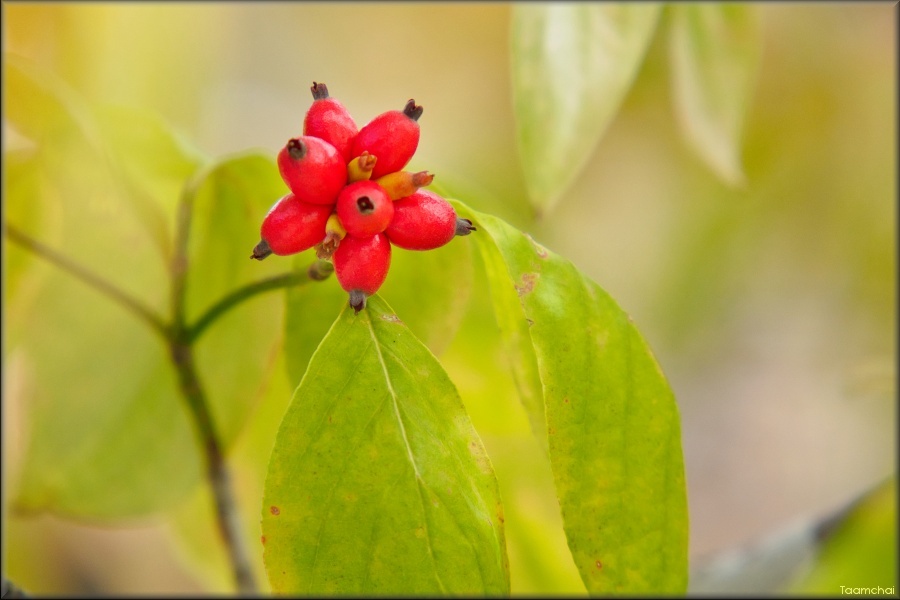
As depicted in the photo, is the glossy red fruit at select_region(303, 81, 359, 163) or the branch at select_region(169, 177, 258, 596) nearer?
the glossy red fruit at select_region(303, 81, 359, 163)

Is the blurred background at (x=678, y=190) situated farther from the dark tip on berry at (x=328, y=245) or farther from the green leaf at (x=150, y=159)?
the dark tip on berry at (x=328, y=245)

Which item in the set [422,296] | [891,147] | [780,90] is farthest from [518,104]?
[891,147]

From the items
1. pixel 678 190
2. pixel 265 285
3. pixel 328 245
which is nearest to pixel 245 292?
pixel 265 285

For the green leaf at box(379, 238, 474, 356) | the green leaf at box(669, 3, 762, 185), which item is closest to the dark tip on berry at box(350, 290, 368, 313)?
the green leaf at box(379, 238, 474, 356)

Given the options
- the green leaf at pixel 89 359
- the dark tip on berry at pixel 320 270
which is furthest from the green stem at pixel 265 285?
the green leaf at pixel 89 359

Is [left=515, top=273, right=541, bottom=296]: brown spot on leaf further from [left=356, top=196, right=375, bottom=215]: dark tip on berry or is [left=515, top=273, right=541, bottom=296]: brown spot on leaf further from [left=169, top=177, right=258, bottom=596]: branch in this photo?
[left=169, top=177, right=258, bottom=596]: branch

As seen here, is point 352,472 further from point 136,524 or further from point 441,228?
point 136,524
